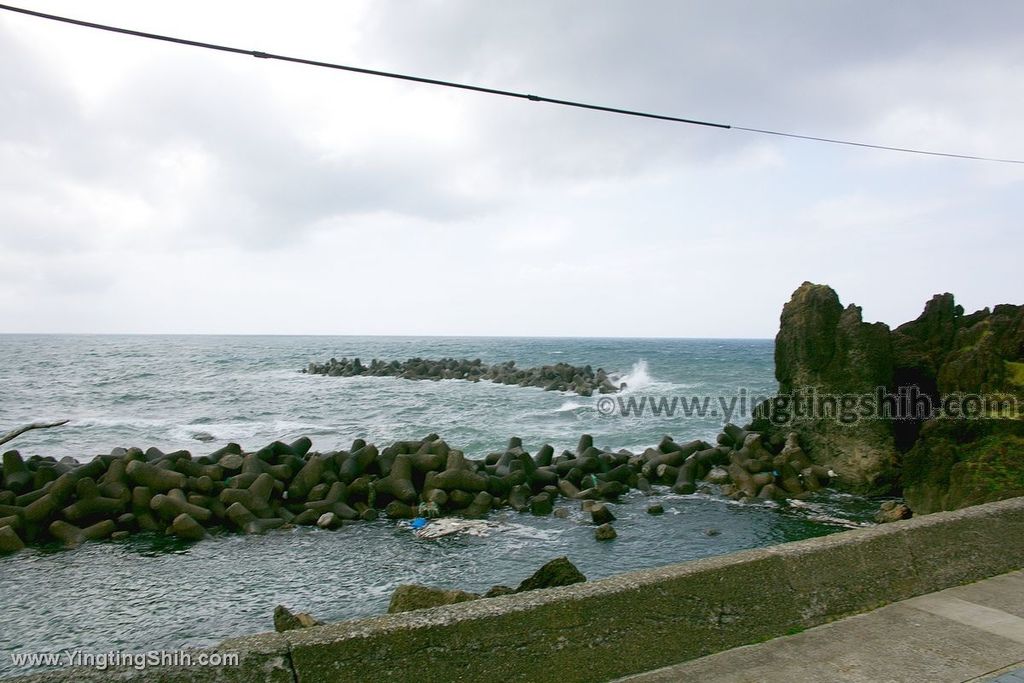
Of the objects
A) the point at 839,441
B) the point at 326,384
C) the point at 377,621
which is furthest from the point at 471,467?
the point at 326,384

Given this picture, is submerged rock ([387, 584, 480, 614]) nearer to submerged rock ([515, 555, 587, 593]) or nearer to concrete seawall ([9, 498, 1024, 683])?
submerged rock ([515, 555, 587, 593])

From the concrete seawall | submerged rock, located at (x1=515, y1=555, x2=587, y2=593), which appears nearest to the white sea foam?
submerged rock, located at (x1=515, y1=555, x2=587, y2=593)

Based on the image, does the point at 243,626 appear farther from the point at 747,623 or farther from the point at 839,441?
the point at 839,441

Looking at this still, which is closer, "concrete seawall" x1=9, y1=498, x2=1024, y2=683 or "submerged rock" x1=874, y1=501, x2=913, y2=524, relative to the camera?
"concrete seawall" x1=9, y1=498, x2=1024, y2=683

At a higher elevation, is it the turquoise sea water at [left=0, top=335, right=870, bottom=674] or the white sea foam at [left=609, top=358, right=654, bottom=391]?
the white sea foam at [left=609, top=358, right=654, bottom=391]

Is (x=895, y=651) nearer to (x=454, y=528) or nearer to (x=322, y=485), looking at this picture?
(x=454, y=528)

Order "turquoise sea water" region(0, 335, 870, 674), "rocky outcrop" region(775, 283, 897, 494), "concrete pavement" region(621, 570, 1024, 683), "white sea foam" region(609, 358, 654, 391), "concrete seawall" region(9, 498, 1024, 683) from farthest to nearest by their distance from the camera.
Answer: "white sea foam" region(609, 358, 654, 391) → "rocky outcrop" region(775, 283, 897, 494) → "turquoise sea water" region(0, 335, 870, 674) → "concrete pavement" region(621, 570, 1024, 683) → "concrete seawall" region(9, 498, 1024, 683)

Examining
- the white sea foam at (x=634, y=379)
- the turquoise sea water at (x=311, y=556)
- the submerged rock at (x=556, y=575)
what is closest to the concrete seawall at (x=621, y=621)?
the submerged rock at (x=556, y=575)

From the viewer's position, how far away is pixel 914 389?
1504cm

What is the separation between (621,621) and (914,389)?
1469cm

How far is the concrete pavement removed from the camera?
3.11m

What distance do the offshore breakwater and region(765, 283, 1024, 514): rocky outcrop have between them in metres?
1.02

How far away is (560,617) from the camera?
309 cm

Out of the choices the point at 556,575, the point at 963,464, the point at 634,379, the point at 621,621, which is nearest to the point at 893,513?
the point at 963,464
